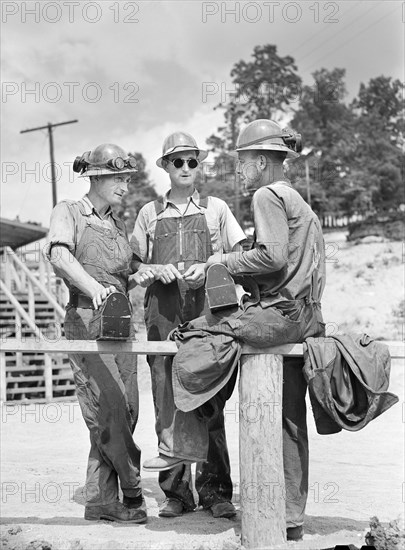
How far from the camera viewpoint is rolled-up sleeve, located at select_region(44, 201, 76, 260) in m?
5.04

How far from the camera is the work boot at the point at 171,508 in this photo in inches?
207

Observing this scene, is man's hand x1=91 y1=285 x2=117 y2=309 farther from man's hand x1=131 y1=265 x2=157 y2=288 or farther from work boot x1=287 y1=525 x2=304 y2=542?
work boot x1=287 y1=525 x2=304 y2=542

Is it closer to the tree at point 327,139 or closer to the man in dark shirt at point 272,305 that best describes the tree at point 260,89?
the tree at point 327,139

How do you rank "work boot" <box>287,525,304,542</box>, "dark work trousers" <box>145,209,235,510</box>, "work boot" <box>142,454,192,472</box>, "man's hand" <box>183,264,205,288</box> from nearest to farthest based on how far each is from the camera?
1. "work boot" <box>142,454,192,472</box>
2. "work boot" <box>287,525,304,542</box>
3. "man's hand" <box>183,264,205,288</box>
4. "dark work trousers" <box>145,209,235,510</box>

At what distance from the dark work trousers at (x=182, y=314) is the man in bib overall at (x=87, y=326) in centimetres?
21

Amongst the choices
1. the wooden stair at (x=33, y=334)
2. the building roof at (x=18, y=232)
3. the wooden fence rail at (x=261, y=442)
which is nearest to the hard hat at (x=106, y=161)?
the wooden fence rail at (x=261, y=442)

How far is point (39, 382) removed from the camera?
51.8 ft

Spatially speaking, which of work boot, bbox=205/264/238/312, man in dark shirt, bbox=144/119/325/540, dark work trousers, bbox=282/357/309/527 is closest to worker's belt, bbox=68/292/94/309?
man in dark shirt, bbox=144/119/325/540

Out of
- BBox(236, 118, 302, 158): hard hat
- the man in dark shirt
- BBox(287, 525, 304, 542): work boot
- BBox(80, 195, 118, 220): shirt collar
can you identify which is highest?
BBox(236, 118, 302, 158): hard hat

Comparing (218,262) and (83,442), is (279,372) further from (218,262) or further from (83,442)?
(83,442)

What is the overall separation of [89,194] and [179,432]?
178 centimetres

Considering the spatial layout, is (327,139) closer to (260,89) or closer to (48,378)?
(260,89)

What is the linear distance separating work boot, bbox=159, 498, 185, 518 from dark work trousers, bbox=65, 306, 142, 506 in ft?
0.68

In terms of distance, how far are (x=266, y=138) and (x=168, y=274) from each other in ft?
3.39
